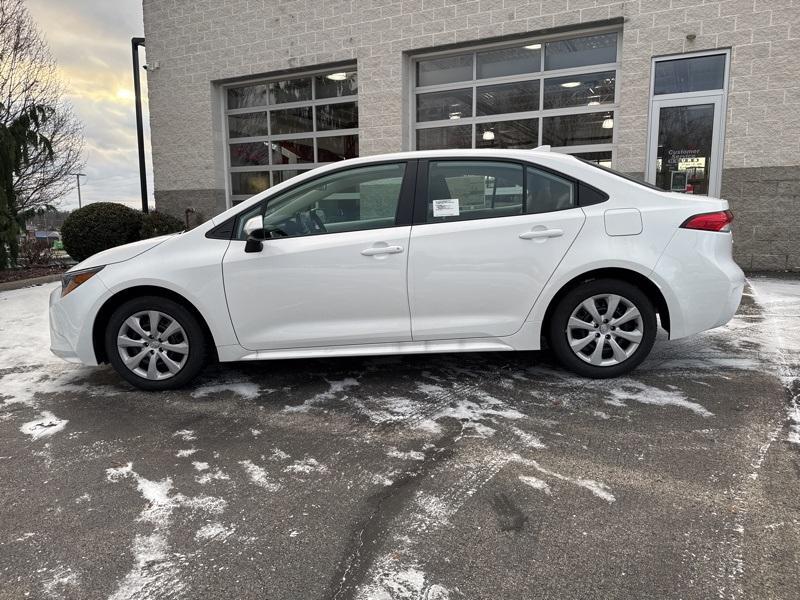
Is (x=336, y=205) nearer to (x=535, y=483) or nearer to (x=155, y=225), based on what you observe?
(x=535, y=483)

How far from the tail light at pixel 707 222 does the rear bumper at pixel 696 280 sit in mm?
35

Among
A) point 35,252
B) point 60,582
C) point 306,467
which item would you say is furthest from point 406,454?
point 35,252

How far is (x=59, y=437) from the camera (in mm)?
3477

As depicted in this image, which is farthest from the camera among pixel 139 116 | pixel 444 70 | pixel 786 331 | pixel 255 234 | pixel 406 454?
pixel 139 116

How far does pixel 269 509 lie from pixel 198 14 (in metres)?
12.9

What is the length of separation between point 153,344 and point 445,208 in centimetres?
231

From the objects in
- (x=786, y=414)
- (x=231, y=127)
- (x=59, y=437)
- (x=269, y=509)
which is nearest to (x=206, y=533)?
(x=269, y=509)

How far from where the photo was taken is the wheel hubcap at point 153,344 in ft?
13.4

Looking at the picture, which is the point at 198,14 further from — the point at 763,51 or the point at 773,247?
the point at 773,247

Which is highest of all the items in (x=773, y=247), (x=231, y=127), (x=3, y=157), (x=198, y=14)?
(x=198, y=14)

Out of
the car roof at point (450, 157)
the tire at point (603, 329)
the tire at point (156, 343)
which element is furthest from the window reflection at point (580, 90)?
the tire at point (156, 343)

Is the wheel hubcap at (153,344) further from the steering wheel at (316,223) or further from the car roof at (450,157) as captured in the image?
the steering wheel at (316,223)

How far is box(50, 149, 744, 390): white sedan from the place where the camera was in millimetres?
3910

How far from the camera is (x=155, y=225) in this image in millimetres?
11508
